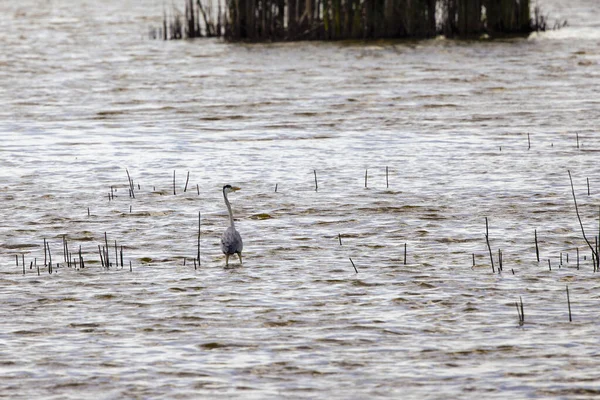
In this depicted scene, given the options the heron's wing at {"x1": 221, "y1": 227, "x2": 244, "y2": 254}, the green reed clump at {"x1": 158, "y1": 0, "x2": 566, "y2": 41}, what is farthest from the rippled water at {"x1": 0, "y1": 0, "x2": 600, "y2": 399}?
the green reed clump at {"x1": 158, "y1": 0, "x2": 566, "y2": 41}

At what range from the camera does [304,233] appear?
10188mm

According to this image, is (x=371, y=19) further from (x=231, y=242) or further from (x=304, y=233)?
(x=231, y=242)

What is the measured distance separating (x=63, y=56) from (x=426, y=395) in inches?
832

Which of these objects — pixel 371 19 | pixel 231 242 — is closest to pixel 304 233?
pixel 231 242

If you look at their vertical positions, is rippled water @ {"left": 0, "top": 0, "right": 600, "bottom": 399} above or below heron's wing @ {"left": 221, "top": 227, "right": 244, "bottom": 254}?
below

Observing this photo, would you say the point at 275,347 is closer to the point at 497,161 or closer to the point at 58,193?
the point at 58,193

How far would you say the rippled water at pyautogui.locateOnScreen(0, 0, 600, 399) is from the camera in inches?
264

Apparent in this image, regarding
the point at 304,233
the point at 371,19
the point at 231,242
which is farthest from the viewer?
the point at 371,19

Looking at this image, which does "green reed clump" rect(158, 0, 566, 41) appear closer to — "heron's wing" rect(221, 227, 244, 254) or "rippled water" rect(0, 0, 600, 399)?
"rippled water" rect(0, 0, 600, 399)

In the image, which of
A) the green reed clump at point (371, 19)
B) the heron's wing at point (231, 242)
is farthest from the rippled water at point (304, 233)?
the green reed clump at point (371, 19)

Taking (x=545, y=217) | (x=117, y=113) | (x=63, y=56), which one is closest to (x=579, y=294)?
(x=545, y=217)

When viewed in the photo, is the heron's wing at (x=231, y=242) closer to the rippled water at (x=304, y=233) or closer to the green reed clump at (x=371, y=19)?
the rippled water at (x=304, y=233)

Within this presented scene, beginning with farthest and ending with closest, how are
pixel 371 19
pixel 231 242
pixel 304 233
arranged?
pixel 371 19 < pixel 304 233 < pixel 231 242

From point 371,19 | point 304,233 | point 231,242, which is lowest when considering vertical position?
point 304,233
